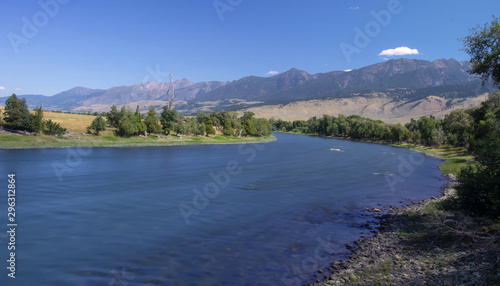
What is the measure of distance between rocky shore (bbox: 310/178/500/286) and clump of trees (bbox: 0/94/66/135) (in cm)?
7988

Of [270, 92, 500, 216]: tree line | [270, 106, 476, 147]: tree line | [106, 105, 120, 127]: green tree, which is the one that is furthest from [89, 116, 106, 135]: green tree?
[270, 106, 476, 147]: tree line

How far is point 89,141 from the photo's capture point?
79.9m

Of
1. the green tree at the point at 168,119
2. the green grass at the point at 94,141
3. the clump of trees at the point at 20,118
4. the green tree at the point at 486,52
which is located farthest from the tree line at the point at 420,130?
the clump of trees at the point at 20,118

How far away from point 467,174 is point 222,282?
18.2 m

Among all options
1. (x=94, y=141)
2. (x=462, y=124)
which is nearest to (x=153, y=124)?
(x=94, y=141)

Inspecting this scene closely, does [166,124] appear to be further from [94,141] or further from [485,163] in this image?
[485,163]

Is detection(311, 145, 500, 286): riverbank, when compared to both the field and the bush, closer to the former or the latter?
the bush

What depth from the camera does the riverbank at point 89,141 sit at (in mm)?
67250

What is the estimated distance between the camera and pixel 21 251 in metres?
17.2

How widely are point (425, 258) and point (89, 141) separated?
269 ft

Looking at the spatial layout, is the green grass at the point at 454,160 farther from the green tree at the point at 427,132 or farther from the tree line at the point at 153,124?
the tree line at the point at 153,124

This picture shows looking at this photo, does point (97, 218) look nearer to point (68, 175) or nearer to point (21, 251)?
point (21, 251)

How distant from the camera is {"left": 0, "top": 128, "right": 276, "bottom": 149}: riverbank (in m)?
67.2

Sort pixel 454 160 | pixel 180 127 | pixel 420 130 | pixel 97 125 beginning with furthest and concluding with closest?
1. pixel 420 130
2. pixel 180 127
3. pixel 97 125
4. pixel 454 160
